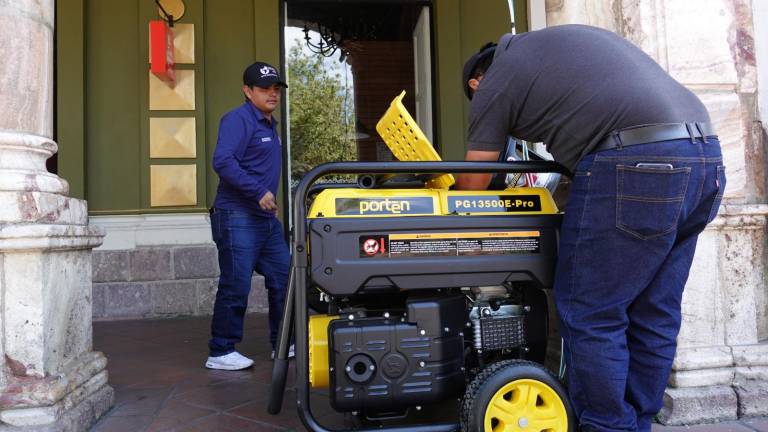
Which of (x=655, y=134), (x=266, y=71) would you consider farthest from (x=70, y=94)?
(x=655, y=134)

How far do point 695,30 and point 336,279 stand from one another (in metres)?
2.17

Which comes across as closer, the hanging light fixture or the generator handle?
the generator handle

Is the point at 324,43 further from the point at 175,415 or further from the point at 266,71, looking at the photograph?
the point at 175,415

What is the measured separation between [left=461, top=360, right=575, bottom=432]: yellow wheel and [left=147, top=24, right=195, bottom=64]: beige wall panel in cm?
478

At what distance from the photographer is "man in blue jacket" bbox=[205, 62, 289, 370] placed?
3.49 meters

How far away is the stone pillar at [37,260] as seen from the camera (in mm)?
2316

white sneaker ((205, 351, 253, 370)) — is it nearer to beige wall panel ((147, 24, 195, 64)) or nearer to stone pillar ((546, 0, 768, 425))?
stone pillar ((546, 0, 768, 425))

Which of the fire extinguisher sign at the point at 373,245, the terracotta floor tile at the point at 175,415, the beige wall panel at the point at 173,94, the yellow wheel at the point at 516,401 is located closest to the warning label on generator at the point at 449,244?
the fire extinguisher sign at the point at 373,245

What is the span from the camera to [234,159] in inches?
137

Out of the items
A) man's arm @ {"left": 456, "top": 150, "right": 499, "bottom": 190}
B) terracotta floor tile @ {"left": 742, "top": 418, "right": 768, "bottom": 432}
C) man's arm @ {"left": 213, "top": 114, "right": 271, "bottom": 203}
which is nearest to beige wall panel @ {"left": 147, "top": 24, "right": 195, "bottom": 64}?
man's arm @ {"left": 213, "top": 114, "right": 271, "bottom": 203}

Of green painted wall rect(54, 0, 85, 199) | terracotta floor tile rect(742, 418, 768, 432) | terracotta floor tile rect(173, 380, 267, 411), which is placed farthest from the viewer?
green painted wall rect(54, 0, 85, 199)

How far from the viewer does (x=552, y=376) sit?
2.13 m

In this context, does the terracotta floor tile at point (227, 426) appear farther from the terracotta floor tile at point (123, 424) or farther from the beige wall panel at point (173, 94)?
the beige wall panel at point (173, 94)

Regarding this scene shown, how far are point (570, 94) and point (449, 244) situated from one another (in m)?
0.67
